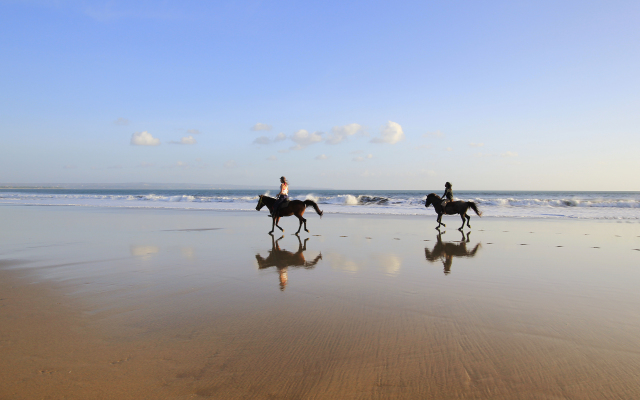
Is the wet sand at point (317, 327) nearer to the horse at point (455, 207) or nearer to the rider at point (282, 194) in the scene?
the rider at point (282, 194)

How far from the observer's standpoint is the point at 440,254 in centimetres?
835

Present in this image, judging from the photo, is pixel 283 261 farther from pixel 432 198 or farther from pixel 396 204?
pixel 396 204

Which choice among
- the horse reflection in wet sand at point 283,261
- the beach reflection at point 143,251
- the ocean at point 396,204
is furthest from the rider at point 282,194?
the ocean at point 396,204

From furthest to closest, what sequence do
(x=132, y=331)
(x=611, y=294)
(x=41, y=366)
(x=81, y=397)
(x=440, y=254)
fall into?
(x=440, y=254)
(x=611, y=294)
(x=132, y=331)
(x=41, y=366)
(x=81, y=397)

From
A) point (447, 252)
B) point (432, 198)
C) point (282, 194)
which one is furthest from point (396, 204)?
point (447, 252)

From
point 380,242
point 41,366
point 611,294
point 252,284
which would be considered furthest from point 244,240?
point 611,294

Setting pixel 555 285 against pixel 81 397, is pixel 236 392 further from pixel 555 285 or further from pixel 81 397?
pixel 555 285

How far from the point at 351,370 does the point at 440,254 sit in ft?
20.3

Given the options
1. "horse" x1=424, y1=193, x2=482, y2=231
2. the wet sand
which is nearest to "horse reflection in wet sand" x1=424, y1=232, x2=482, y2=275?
the wet sand

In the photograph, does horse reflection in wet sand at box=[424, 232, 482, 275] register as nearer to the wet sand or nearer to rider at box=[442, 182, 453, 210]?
the wet sand

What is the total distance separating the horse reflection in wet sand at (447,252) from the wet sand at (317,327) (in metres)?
0.15

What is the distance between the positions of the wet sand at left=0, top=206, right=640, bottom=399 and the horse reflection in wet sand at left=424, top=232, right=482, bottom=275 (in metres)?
0.15

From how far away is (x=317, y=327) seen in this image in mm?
3668

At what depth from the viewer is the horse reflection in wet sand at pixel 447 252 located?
745 centimetres
